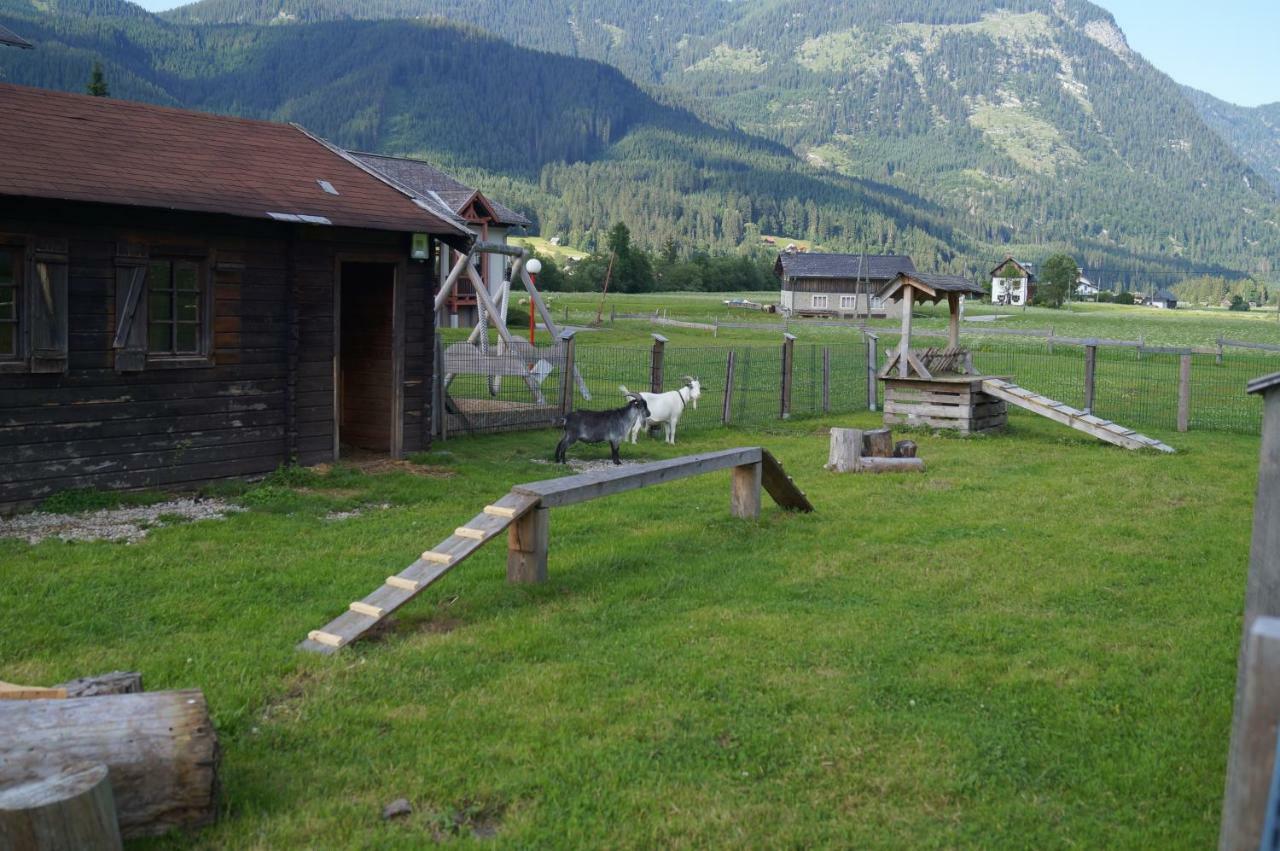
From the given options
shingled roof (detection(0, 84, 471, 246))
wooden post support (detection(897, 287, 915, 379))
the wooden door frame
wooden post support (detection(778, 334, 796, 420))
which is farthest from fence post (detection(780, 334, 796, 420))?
the wooden door frame

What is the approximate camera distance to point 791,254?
94.5m

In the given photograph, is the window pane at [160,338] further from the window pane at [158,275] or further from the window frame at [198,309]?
the window pane at [158,275]

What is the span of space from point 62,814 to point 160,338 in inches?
380

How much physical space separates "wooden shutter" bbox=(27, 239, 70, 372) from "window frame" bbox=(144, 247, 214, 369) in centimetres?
88

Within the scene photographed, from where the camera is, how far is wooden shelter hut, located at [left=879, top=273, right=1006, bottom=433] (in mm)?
20062

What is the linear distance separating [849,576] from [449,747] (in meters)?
4.66

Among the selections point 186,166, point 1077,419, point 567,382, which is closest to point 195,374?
point 186,166

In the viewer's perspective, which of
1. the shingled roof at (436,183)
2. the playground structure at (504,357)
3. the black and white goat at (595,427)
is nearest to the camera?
the black and white goat at (595,427)

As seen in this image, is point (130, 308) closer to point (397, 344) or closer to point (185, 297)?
point (185, 297)

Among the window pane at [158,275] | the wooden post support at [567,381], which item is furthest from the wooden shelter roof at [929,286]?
the window pane at [158,275]

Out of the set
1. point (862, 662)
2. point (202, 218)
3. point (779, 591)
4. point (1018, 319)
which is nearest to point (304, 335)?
point (202, 218)

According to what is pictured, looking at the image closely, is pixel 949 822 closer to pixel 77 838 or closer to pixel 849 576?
pixel 77 838

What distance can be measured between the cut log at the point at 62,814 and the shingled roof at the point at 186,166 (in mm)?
8521

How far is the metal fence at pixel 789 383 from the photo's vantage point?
19.7 meters
